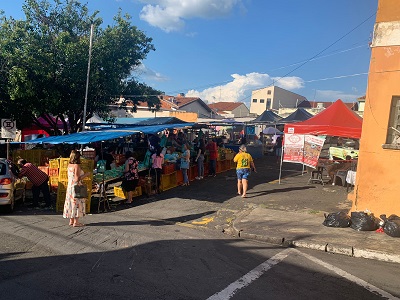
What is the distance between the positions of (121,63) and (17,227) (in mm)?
13098

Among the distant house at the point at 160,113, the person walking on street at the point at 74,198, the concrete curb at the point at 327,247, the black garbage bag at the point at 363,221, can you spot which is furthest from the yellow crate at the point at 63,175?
the distant house at the point at 160,113

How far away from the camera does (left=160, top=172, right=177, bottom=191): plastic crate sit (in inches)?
492

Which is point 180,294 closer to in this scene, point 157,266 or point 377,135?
point 157,266

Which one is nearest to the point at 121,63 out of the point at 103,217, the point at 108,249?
the point at 103,217

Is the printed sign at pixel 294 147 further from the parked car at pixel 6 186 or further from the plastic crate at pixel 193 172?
the parked car at pixel 6 186

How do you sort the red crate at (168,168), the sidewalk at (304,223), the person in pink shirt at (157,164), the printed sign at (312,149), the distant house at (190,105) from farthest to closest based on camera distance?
the distant house at (190,105)
the printed sign at (312,149)
the red crate at (168,168)
the person in pink shirt at (157,164)
the sidewalk at (304,223)

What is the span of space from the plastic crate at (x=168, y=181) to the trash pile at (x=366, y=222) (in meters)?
6.22

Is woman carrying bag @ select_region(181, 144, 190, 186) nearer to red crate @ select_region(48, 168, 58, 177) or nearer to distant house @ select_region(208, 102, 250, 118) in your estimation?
red crate @ select_region(48, 168, 58, 177)

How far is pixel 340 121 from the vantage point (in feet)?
39.7

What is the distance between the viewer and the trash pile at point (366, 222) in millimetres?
7235

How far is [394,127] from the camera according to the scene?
777 cm

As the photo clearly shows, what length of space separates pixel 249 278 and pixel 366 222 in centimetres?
399

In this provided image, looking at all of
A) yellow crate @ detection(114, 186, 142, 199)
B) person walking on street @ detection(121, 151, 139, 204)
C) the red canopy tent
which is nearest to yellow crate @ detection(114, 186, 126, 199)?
yellow crate @ detection(114, 186, 142, 199)

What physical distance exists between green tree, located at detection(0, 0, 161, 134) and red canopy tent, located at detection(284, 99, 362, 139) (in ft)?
33.7
